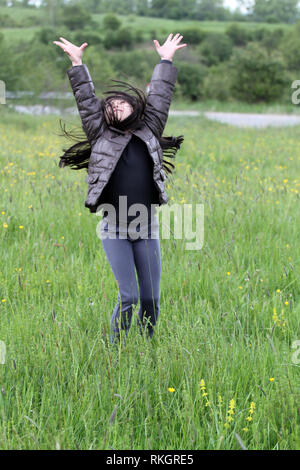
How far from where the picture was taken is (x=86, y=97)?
2523 mm

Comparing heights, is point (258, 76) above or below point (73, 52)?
above

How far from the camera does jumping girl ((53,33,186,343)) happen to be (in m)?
2.50

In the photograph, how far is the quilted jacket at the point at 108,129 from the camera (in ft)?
8.11

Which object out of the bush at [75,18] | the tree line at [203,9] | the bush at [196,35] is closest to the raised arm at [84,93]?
the bush at [196,35]

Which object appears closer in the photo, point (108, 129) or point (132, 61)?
point (108, 129)

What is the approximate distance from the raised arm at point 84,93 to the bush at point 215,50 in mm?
42829

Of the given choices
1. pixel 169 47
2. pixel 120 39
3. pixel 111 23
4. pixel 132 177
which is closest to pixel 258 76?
pixel 169 47

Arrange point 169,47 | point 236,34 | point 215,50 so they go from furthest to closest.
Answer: point 236,34, point 215,50, point 169,47

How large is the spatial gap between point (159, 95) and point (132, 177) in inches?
19.2

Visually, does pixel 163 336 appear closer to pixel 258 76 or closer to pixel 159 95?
pixel 159 95

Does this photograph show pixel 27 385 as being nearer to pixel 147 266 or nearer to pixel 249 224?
pixel 147 266

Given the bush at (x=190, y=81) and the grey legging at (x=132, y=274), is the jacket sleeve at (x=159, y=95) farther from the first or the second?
the bush at (x=190, y=81)
